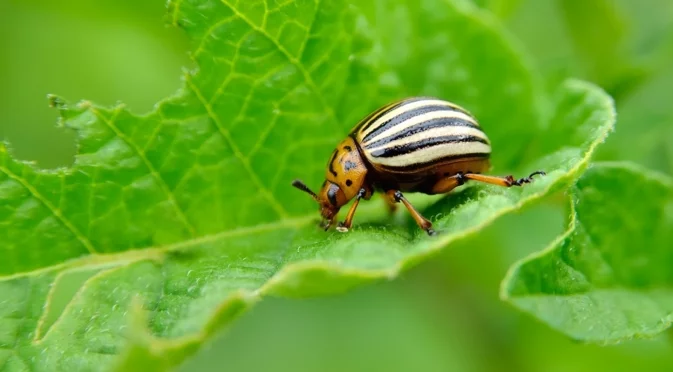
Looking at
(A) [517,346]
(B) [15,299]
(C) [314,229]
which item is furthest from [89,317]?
(A) [517,346]

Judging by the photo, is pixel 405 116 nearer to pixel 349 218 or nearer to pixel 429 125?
pixel 429 125

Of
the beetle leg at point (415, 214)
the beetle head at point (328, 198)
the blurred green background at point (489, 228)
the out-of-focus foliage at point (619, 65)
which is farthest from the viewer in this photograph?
the blurred green background at point (489, 228)

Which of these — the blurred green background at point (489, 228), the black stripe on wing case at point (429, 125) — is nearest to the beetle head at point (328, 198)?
the black stripe on wing case at point (429, 125)

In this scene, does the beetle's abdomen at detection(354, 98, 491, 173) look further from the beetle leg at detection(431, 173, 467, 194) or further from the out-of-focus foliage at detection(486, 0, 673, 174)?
the out-of-focus foliage at detection(486, 0, 673, 174)

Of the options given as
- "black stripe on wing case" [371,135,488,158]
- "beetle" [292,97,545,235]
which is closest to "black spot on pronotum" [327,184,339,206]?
"beetle" [292,97,545,235]

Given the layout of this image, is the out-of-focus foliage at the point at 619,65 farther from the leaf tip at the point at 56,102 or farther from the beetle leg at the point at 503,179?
the leaf tip at the point at 56,102
